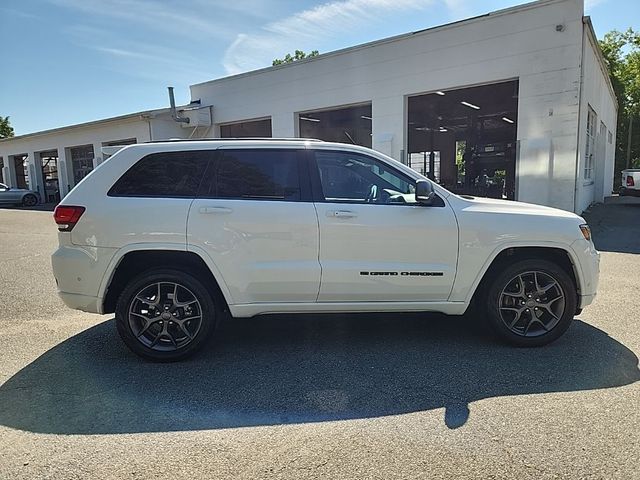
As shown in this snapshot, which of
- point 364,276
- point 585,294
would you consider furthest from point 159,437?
point 585,294

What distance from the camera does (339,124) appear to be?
68.7 feet

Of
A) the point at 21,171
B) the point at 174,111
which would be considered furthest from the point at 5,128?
the point at 174,111

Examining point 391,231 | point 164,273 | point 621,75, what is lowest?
point 164,273

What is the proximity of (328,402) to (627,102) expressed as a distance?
4894cm

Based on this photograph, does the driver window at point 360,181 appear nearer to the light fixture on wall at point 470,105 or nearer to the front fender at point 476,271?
the front fender at point 476,271

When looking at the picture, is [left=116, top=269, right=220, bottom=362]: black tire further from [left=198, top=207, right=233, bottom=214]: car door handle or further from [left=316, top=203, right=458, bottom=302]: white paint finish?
[left=316, top=203, right=458, bottom=302]: white paint finish

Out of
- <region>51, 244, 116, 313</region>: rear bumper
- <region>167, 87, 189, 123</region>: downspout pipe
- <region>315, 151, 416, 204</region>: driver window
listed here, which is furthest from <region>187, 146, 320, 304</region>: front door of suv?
<region>167, 87, 189, 123</region>: downspout pipe

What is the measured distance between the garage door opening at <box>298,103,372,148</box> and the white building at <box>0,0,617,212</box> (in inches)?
2.2

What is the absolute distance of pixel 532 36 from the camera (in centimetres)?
1221

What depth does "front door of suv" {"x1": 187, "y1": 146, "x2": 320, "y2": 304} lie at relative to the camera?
401 centimetres

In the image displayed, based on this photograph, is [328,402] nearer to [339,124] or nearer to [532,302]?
[532,302]

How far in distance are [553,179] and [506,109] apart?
373 inches

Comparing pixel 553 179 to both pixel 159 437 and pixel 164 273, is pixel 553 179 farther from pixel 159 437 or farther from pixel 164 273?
pixel 159 437

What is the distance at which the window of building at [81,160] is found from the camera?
2709 cm
